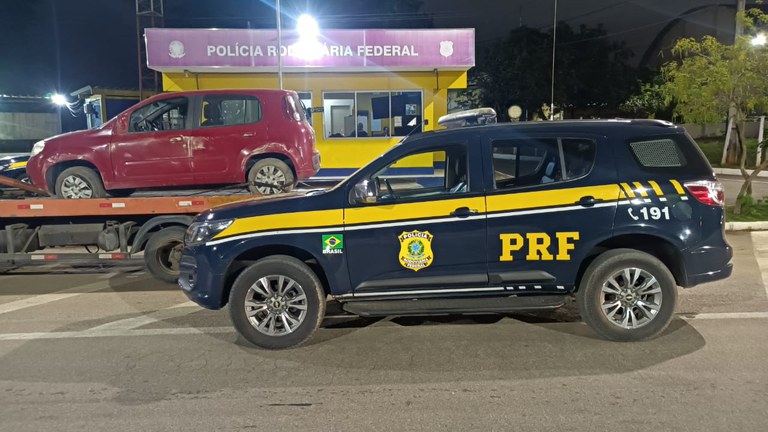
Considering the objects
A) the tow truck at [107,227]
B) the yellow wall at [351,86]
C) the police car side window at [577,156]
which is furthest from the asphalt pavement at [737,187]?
the tow truck at [107,227]

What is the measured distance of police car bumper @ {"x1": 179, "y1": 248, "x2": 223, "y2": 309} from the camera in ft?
16.3

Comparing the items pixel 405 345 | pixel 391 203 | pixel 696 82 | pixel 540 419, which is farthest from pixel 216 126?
pixel 696 82

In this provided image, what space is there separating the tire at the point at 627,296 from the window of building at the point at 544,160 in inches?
31.3

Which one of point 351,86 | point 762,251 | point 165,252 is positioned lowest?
point 762,251

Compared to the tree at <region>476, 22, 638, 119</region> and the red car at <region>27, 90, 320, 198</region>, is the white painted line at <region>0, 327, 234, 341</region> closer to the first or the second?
the red car at <region>27, 90, 320, 198</region>

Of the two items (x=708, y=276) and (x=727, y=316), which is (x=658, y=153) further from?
(x=727, y=316)

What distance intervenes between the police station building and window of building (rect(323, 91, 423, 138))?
0.03 metres

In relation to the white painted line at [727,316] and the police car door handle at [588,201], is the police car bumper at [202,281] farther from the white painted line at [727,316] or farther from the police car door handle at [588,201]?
the white painted line at [727,316]

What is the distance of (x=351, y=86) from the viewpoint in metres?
18.2

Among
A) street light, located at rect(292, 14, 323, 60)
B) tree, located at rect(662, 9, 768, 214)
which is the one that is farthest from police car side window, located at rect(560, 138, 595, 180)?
street light, located at rect(292, 14, 323, 60)

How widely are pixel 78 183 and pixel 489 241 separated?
5755 mm

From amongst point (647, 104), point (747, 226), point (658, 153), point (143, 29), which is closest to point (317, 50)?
point (747, 226)

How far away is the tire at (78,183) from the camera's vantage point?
7.60 m

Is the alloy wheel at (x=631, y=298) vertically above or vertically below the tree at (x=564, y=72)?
below
